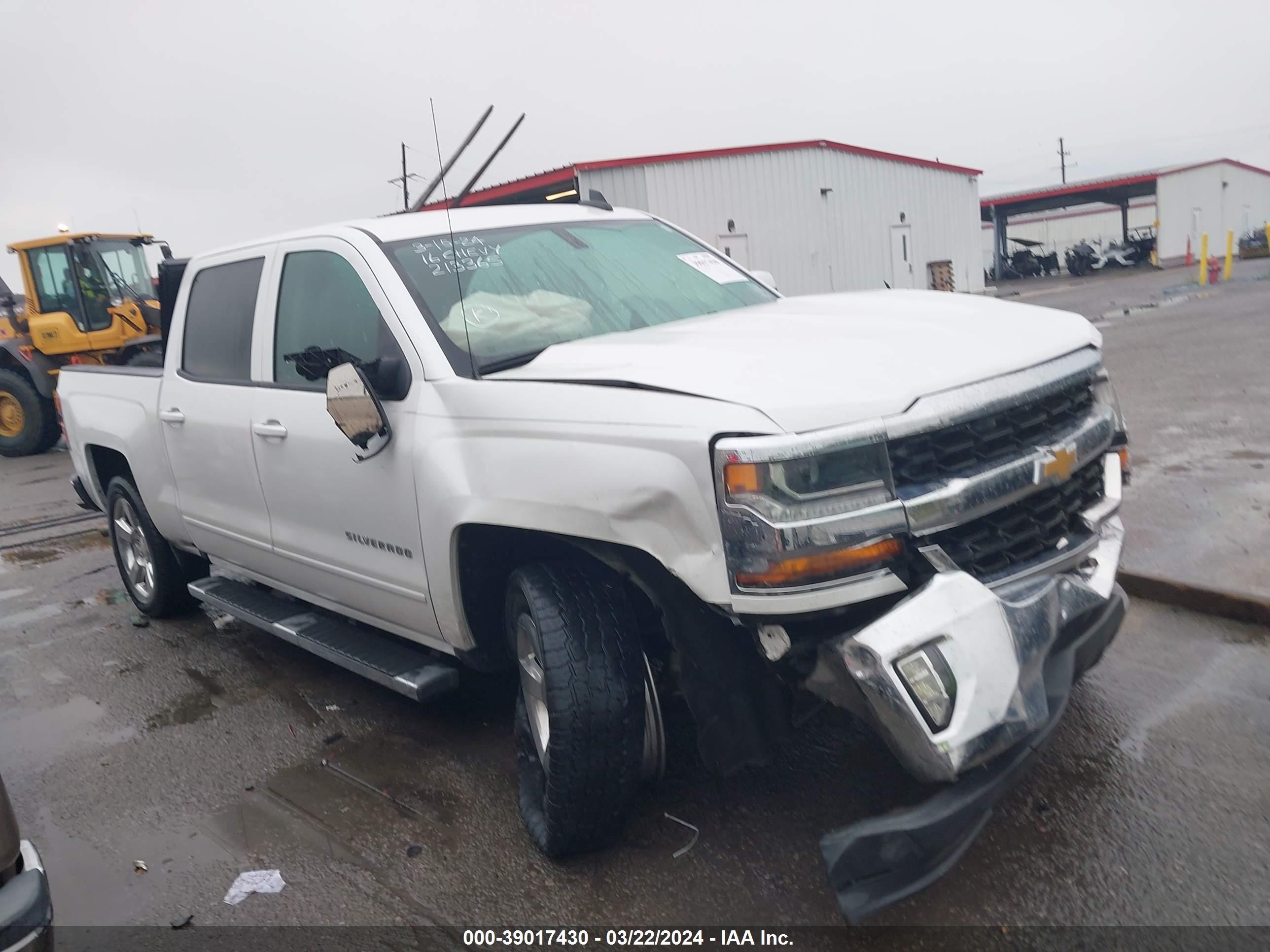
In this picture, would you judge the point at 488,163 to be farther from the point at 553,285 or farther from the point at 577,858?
the point at 577,858

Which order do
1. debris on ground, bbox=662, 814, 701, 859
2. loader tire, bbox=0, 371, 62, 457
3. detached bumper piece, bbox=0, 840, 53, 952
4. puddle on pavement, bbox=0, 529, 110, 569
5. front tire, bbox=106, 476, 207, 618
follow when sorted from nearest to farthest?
detached bumper piece, bbox=0, 840, 53, 952, debris on ground, bbox=662, 814, 701, 859, front tire, bbox=106, 476, 207, 618, puddle on pavement, bbox=0, 529, 110, 569, loader tire, bbox=0, 371, 62, 457

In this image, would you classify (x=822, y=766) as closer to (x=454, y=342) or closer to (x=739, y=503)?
(x=739, y=503)

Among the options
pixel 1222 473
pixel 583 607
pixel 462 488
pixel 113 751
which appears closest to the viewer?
pixel 583 607

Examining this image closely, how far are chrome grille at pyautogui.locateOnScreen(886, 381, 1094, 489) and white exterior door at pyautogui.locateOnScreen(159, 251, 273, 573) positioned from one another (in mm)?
2775

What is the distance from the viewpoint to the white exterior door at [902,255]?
94.4 feet

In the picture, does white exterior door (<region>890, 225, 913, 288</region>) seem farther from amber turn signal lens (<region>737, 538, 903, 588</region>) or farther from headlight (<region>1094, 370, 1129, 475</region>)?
amber turn signal lens (<region>737, 538, 903, 588</region>)

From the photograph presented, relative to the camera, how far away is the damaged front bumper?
88.1 inches

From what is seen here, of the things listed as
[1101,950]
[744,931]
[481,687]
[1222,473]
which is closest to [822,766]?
[744,931]

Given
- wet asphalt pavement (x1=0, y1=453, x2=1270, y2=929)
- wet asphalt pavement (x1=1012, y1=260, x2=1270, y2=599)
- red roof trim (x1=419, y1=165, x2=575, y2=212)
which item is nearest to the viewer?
wet asphalt pavement (x1=0, y1=453, x2=1270, y2=929)

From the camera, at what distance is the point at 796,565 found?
7.66 ft

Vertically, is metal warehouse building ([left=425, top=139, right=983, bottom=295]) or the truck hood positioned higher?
metal warehouse building ([left=425, top=139, right=983, bottom=295])

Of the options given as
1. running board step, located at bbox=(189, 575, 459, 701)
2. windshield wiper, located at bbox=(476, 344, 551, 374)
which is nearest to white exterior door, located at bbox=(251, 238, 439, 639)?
running board step, located at bbox=(189, 575, 459, 701)

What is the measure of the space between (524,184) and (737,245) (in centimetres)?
518

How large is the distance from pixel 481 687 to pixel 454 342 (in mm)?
1750
